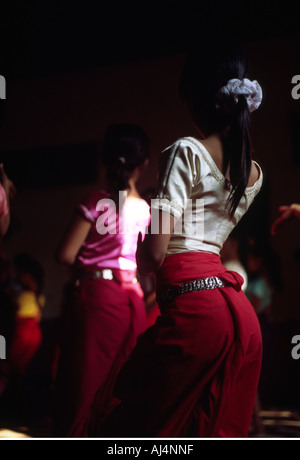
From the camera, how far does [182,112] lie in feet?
19.4

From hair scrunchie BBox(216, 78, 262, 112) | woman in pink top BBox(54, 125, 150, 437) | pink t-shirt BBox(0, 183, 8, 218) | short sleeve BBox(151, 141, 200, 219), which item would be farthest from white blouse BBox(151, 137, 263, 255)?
woman in pink top BBox(54, 125, 150, 437)

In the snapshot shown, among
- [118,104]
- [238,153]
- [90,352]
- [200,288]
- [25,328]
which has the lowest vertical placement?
[25,328]

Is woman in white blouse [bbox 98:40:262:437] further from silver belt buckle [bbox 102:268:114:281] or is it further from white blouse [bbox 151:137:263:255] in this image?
silver belt buckle [bbox 102:268:114:281]

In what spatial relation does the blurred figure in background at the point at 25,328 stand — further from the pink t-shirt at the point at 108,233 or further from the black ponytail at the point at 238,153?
the black ponytail at the point at 238,153

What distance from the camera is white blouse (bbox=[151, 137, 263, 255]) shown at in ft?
5.02

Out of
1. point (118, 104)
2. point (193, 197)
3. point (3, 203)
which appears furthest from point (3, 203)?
point (118, 104)

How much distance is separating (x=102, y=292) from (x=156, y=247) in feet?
3.32

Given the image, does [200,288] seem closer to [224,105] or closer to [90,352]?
[224,105]

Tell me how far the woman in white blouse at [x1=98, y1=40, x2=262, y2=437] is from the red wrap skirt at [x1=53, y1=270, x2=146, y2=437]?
849 millimetres

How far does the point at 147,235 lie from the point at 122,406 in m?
0.44

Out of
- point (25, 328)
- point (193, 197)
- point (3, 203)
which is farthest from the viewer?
point (25, 328)

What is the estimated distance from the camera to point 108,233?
2.52 meters
